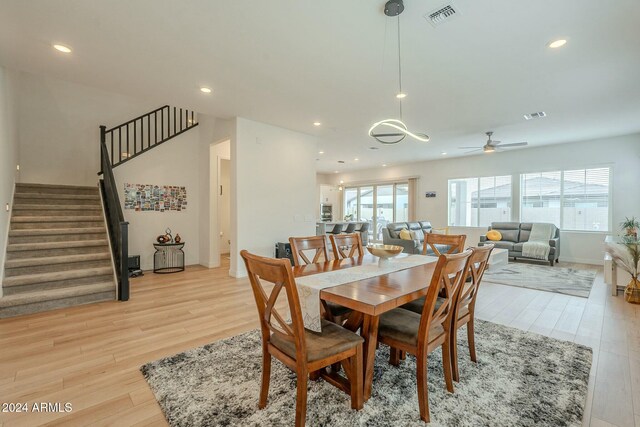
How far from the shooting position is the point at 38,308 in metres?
3.38

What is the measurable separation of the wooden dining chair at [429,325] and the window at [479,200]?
300 inches

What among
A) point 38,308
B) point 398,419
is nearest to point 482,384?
point 398,419

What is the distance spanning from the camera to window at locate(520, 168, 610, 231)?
6711 millimetres

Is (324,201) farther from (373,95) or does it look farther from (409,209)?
(373,95)

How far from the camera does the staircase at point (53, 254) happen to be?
11.3 feet

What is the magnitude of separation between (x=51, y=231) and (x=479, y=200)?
31.9ft

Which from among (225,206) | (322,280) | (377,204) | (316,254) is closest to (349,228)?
(377,204)

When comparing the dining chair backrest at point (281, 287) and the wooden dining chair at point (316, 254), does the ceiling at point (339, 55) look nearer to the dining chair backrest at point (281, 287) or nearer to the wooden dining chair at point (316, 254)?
the wooden dining chair at point (316, 254)

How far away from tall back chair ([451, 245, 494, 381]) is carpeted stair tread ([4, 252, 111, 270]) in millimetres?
4553

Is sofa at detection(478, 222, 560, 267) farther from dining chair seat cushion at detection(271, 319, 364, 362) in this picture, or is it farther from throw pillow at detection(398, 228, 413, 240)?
dining chair seat cushion at detection(271, 319, 364, 362)

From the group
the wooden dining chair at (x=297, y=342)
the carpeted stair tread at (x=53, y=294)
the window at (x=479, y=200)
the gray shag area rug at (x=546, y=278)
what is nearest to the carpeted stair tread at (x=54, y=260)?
the carpeted stair tread at (x=53, y=294)

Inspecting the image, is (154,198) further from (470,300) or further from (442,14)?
(470,300)

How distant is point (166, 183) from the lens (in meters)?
6.09

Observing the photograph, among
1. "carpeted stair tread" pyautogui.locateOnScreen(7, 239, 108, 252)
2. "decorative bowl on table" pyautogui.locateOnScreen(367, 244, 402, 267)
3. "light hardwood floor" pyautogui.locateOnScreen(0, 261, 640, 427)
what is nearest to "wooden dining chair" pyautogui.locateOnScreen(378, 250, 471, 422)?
"decorative bowl on table" pyautogui.locateOnScreen(367, 244, 402, 267)
